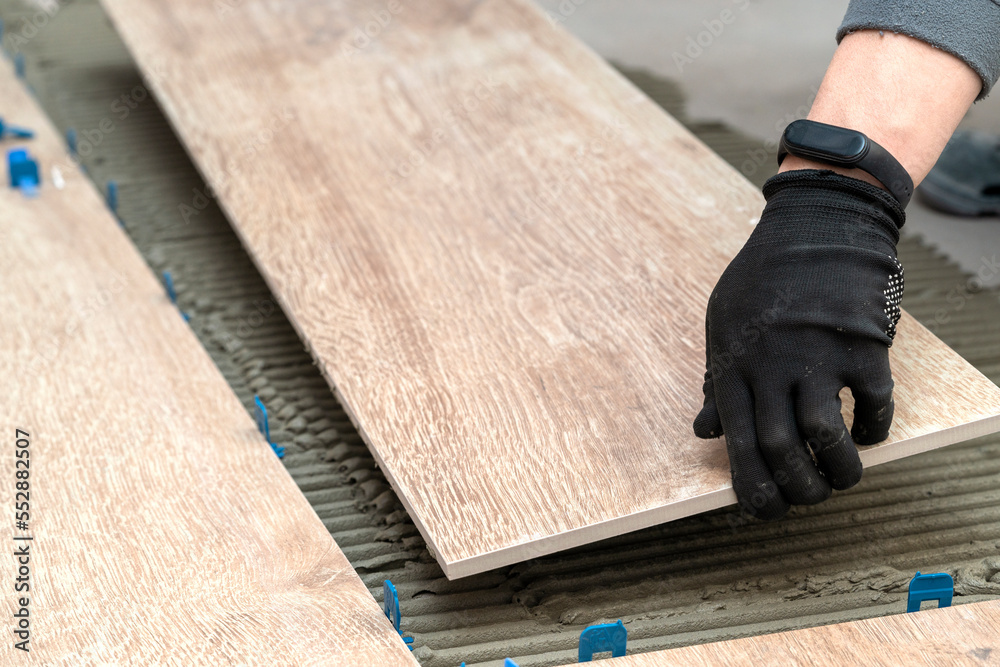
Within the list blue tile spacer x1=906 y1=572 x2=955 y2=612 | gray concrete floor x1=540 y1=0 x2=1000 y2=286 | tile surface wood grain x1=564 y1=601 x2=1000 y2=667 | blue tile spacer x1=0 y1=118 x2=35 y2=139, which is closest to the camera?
tile surface wood grain x1=564 y1=601 x2=1000 y2=667

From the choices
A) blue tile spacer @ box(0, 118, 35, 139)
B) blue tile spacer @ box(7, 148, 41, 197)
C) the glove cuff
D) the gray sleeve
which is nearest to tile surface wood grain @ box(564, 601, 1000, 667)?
the glove cuff

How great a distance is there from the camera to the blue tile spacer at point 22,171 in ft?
7.92

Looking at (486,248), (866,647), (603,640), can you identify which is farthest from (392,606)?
(486,248)

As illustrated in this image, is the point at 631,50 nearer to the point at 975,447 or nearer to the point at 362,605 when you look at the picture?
the point at 975,447

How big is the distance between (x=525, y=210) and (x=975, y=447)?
1.06 metres

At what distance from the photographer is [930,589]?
1.35m

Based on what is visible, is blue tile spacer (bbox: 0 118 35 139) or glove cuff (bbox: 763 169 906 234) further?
blue tile spacer (bbox: 0 118 35 139)

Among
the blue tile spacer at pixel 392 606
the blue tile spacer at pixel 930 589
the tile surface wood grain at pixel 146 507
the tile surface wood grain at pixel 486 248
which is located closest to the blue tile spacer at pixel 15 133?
the tile surface wood grain at pixel 486 248

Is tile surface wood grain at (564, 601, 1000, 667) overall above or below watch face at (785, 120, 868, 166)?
below

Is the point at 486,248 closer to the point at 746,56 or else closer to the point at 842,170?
the point at 842,170

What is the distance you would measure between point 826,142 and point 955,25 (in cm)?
28

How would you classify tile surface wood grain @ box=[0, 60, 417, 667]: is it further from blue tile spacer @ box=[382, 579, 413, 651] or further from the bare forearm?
the bare forearm

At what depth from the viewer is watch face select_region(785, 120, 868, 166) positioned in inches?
55.5

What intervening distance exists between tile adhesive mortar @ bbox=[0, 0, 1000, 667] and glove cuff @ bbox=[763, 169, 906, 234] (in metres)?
0.55
